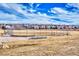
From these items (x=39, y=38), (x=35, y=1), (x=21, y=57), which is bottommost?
(x=21, y=57)

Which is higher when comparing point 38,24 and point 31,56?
point 38,24

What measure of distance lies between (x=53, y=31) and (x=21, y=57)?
0.44 metres

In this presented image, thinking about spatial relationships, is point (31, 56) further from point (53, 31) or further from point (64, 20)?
point (64, 20)

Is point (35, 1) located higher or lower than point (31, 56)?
higher

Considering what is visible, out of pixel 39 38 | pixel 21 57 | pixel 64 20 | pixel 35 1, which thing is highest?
pixel 35 1

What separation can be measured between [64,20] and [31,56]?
0.52 metres

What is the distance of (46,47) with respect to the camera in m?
2.70

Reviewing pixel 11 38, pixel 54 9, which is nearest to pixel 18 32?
pixel 11 38

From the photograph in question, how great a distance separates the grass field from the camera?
2697 mm

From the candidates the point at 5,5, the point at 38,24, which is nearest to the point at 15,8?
the point at 5,5

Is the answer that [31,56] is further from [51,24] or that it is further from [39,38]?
[51,24]

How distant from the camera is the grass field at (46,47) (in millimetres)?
2697

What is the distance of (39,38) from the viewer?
8.88 feet

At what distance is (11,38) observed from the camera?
2.70m
